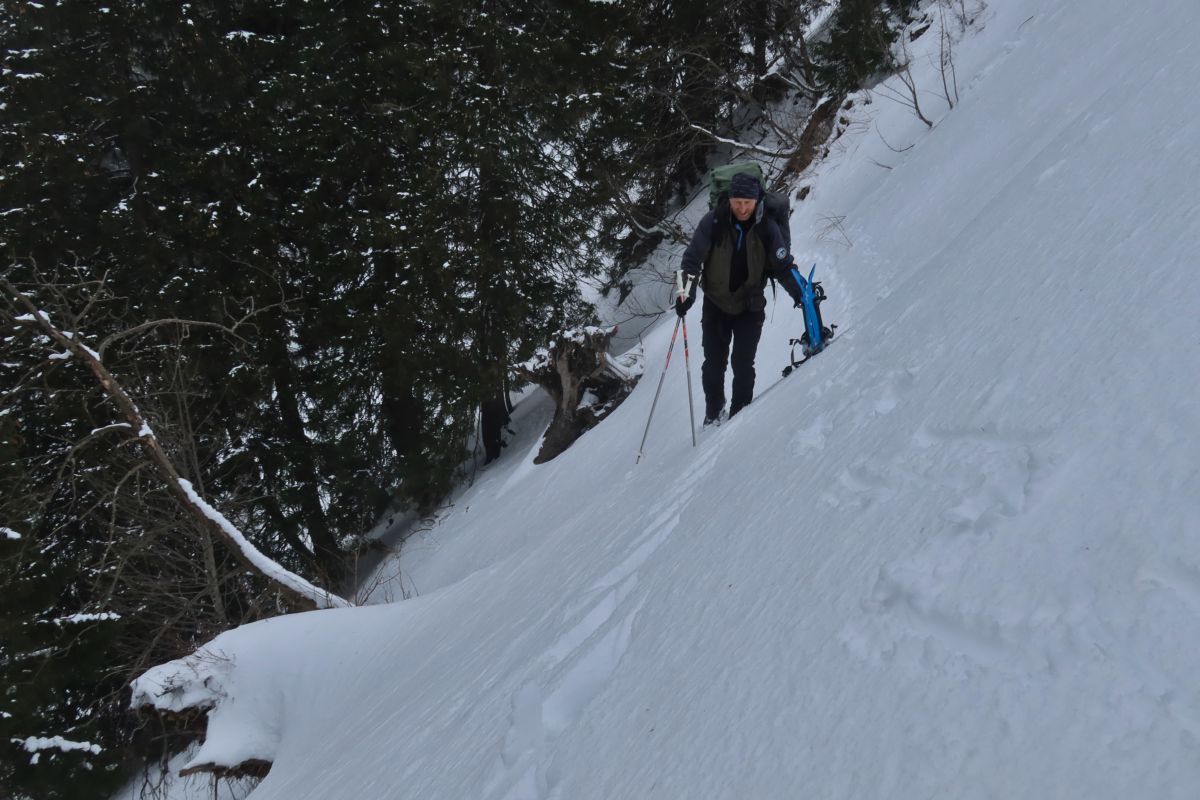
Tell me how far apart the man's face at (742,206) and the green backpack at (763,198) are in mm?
113

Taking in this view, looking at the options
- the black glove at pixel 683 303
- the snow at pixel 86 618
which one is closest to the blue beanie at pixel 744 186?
the black glove at pixel 683 303

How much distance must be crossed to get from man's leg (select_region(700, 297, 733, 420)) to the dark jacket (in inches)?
8.8

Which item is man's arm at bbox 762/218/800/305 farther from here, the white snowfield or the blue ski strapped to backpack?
the white snowfield

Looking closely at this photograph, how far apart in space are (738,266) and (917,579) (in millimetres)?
3349

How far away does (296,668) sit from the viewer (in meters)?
5.60

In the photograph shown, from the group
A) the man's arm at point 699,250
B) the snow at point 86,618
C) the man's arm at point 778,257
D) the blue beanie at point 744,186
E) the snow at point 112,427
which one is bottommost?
the man's arm at point 778,257

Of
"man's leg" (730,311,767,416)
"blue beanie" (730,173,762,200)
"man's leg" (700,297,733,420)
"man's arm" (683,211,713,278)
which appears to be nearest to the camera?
"blue beanie" (730,173,762,200)

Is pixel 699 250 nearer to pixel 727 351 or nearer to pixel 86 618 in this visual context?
pixel 727 351

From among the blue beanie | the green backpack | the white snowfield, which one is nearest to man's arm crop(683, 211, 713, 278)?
the green backpack

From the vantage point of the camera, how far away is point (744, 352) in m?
5.06

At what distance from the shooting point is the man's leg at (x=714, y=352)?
16.8ft

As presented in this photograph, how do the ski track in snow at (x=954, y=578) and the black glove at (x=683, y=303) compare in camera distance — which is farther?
the black glove at (x=683, y=303)

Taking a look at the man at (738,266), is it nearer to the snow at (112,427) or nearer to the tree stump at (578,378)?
the snow at (112,427)

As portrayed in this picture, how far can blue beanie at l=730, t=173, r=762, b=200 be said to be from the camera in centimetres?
448
